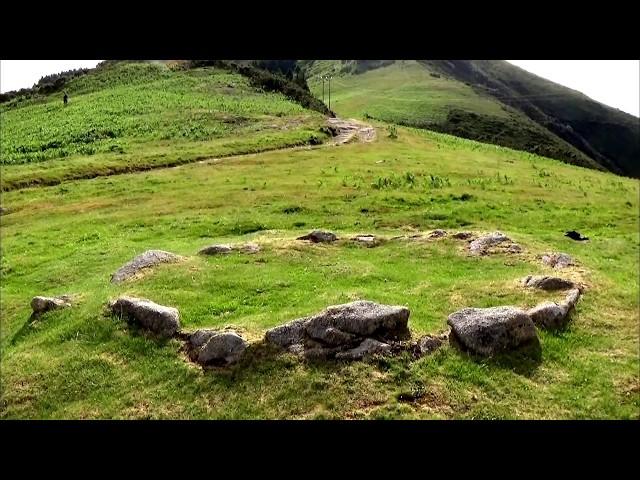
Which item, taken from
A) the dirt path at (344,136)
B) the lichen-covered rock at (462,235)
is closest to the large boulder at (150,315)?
the lichen-covered rock at (462,235)

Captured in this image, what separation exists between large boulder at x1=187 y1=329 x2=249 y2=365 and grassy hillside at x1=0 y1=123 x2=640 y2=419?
1.69 feet

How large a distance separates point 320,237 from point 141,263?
10241mm

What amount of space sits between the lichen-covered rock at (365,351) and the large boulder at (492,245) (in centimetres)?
1493

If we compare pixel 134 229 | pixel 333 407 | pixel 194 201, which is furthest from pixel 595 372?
pixel 194 201

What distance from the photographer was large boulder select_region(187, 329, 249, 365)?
1960 cm

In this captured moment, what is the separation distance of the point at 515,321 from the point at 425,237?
16.1 m

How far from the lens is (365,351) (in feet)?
62.3

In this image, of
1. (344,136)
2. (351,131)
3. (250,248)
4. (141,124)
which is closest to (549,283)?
(250,248)

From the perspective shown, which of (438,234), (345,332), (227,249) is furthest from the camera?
(438,234)

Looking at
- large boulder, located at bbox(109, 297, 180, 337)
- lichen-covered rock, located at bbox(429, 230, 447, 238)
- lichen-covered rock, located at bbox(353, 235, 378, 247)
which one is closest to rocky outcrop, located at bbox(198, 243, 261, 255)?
lichen-covered rock, located at bbox(353, 235, 378, 247)

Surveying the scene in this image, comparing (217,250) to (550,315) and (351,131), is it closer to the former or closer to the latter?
(550,315)

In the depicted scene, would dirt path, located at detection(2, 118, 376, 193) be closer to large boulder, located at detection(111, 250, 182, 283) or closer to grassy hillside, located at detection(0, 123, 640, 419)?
grassy hillside, located at detection(0, 123, 640, 419)

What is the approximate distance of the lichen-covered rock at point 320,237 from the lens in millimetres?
34500
